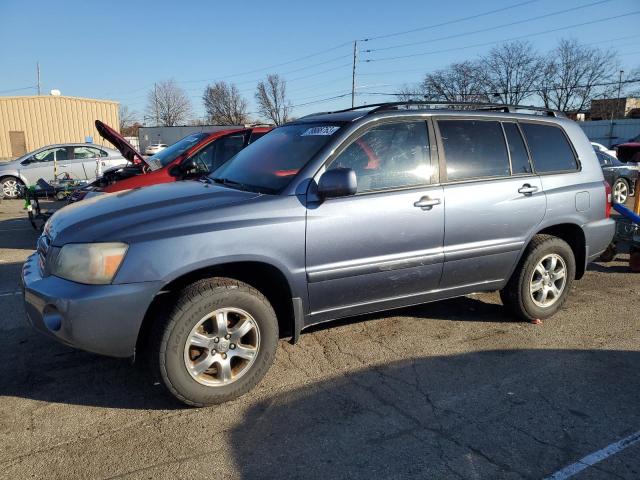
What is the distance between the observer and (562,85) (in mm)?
61281

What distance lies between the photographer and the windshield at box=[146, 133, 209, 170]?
761cm

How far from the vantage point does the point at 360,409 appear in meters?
3.15

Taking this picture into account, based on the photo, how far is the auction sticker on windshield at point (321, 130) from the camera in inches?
148

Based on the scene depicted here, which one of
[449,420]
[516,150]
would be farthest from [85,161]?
[449,420]

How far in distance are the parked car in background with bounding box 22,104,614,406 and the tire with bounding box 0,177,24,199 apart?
1298cm

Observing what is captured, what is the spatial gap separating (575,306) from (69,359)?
4.73m

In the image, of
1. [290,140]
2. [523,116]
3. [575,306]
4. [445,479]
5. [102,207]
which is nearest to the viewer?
[445,479]

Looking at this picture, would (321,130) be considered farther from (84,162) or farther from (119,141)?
(84,162)

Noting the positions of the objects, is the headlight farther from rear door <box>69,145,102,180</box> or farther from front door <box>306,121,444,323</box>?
rear door <box>69,145,102,180</box>

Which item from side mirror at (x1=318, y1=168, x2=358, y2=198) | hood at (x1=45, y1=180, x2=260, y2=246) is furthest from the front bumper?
side mirror at (x1=318, y1=168, x2=358, y2=198)

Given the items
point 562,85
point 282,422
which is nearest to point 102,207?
point 282,422

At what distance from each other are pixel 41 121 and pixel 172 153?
2632 cm

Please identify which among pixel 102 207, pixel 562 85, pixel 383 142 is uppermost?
pixel 562 85

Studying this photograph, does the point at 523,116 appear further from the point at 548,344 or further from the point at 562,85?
the point at 562,85
